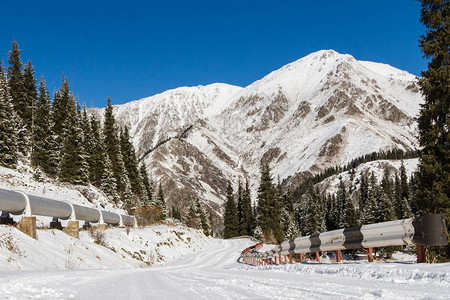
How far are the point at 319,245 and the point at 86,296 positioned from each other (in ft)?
33.4

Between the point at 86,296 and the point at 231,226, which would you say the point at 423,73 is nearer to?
the point at 86,296

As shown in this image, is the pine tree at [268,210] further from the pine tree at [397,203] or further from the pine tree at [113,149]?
the pine tree at [397,203]

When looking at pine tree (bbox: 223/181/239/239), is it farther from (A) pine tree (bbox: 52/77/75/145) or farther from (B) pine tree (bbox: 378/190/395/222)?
(A) pine tree (bbox: 52/77/75/145)

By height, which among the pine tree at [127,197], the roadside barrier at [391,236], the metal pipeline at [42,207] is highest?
the pine tree at [127,197]

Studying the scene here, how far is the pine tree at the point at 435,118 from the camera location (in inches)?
686

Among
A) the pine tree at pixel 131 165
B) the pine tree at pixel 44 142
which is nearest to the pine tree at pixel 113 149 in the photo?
the pine tree at pixel 131 165

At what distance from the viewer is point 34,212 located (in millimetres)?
16719

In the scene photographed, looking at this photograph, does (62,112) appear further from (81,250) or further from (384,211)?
(384,211)

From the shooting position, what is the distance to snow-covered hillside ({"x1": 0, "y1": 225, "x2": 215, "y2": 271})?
13.0 metres

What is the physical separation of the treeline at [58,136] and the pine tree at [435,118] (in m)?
36.0

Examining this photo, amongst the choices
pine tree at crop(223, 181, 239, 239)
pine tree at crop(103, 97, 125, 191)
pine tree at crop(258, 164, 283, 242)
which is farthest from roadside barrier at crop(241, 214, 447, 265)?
pine tree at crop(223, 181, 239, 239)

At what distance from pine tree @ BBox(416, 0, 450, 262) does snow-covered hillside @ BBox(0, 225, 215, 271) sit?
1520 cm

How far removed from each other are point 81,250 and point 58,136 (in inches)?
1648

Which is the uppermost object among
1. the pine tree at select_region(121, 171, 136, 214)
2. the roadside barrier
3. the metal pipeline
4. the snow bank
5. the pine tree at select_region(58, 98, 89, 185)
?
the pine tree at select_region(58, 98, 89, 185)
